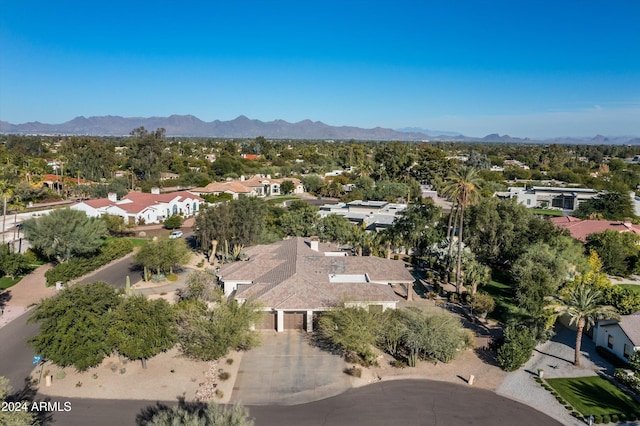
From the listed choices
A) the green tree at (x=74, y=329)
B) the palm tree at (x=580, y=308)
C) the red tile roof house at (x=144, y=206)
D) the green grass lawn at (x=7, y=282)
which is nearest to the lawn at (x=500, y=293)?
the palm tree at (x=580, y=308)

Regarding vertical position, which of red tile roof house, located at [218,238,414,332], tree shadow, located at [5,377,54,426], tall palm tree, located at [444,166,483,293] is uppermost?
tall palm tree, located at [444,166,483,293]

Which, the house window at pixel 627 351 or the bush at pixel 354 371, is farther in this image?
the house window at pixel 627 351

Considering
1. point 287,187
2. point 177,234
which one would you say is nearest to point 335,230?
point 177,234

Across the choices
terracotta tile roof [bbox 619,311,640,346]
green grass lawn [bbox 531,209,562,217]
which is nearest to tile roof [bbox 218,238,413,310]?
terracotta tile roof [bbox 619,311,640,346]

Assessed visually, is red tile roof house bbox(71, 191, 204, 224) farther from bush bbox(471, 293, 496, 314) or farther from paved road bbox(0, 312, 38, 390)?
bush bbox(471, 293, 496, 314)

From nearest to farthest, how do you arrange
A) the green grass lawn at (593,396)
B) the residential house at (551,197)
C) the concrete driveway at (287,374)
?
1. the green grass lawn at (593,396)
2. the concrete driveway at (287,374)
3. the residential house at (551,197)

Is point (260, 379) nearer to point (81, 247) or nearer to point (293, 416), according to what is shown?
point (293, 416)

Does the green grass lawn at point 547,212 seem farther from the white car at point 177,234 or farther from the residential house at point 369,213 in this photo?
the white car at point 177,234
